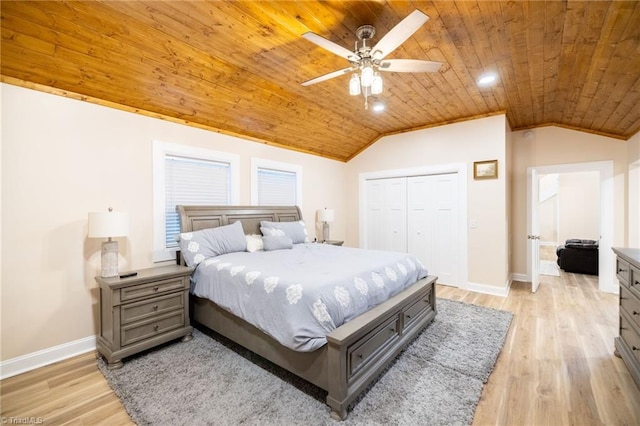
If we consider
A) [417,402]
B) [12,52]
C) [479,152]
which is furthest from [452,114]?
[12,52]

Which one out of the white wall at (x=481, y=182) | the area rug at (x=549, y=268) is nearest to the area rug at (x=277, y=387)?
the white wall at (x=481, y=182)

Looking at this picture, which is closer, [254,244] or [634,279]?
[634,279]

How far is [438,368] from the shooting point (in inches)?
91.4

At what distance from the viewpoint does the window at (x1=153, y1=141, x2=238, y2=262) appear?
3234 millimetres

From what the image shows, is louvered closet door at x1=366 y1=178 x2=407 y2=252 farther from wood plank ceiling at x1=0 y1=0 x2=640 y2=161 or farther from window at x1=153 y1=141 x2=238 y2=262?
window at x1=153 y1=141 x2=238 y2=262

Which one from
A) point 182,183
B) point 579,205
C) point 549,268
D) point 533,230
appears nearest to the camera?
point 182,183

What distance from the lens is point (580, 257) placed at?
17.8ft

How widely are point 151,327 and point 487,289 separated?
4565 mm

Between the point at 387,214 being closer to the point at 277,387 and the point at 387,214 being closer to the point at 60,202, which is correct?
the point at 277,387

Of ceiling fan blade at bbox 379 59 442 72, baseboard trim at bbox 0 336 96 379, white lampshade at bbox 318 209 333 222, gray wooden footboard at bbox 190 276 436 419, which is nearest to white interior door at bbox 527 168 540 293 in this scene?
gray wooden footboard at bbox 190 276 436 419

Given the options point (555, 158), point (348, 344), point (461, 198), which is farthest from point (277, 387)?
point (555, 158)

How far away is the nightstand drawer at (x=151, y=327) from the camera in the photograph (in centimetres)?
245

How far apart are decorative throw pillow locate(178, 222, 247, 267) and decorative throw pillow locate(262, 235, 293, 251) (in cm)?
28

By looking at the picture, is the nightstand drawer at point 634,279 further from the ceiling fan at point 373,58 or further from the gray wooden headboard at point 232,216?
the gray wooden headboard at point 232,216
